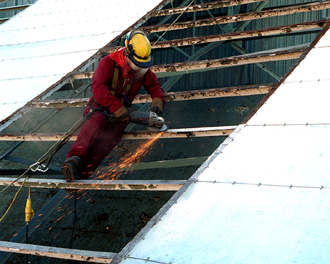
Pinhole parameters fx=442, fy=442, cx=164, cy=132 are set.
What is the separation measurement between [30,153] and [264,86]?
18.3ft

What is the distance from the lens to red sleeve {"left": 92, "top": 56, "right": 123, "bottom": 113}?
418 cm

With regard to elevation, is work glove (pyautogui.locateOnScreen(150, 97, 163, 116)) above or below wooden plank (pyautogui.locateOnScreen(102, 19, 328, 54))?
below

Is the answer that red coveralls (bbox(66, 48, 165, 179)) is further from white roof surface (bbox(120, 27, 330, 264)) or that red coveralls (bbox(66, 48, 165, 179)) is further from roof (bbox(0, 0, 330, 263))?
white roof surface (bbox(120, 27, 330, 264))

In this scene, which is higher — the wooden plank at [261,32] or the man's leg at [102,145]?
the wooden plank at [261,32]

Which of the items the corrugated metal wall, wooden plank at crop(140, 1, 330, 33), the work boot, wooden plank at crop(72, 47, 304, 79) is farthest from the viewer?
the corrugated metal wall

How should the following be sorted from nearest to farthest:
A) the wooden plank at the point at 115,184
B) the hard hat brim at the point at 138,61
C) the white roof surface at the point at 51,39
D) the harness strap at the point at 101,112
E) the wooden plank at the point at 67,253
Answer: the wooden plank at the point at 67,253 < the wooden plank at the point at 115,184 < the hard hat brim at the point at 138,61 < the harness strap at the point at 101,112 < the white roof surface at the point at 51,39

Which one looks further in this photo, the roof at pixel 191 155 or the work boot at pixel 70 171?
the work boot at pixel 70 171

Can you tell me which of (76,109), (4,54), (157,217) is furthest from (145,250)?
(76,109)

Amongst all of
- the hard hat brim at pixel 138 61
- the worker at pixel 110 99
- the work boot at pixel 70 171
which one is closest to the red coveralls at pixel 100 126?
the worker at pixel 110 99

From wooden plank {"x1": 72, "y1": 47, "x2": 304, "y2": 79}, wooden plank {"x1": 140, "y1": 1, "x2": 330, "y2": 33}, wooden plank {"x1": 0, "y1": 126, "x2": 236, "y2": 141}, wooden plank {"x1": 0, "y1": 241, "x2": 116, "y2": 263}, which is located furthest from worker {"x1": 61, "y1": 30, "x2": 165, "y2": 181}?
wooden plank {"x1": 140, "y1": 1, "x2": 330, "y2": 33}

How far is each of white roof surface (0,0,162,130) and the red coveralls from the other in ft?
4.38

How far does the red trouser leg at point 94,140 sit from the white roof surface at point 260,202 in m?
1.38

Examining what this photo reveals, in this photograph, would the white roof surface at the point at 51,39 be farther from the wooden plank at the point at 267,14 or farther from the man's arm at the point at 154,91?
the man's arm at the point at 154,91

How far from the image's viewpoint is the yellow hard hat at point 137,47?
4164mm
